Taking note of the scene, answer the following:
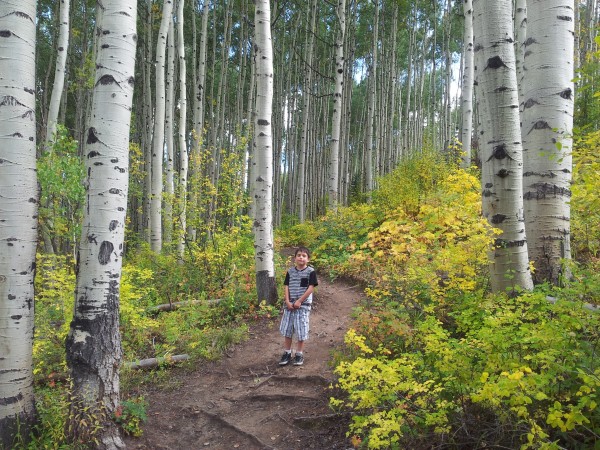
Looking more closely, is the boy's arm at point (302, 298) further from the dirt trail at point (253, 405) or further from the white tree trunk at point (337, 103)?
the white tree trunk at point (337, 103)

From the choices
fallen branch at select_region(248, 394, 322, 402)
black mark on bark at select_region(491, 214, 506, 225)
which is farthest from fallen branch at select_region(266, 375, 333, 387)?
black mark on bark at select_region(491, 214, 506, 225)

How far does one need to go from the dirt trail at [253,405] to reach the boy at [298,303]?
0.71ft

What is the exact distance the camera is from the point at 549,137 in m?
3.61

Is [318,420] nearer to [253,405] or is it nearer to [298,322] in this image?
[253,405]

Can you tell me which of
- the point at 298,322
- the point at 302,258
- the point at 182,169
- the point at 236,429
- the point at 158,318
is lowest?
the point at 236,429

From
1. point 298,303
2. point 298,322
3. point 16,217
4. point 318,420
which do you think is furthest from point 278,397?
point 16,217

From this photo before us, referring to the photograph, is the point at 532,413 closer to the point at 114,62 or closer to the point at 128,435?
the point at 128,435

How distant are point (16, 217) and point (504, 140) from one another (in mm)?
4242

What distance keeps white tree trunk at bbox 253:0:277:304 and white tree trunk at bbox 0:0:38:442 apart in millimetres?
3474

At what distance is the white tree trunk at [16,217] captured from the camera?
10.0 ft

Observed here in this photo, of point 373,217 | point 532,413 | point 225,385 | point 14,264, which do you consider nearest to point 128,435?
point 225,385

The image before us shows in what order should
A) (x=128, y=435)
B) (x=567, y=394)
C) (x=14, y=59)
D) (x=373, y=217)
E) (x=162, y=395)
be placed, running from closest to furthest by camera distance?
(x=567, y=394)
(x=14, y=59)
(x=128, y=435)
(x=162, y=395)
(x=373, y=217)

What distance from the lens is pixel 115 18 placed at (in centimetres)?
327

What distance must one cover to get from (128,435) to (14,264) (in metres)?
1.81
